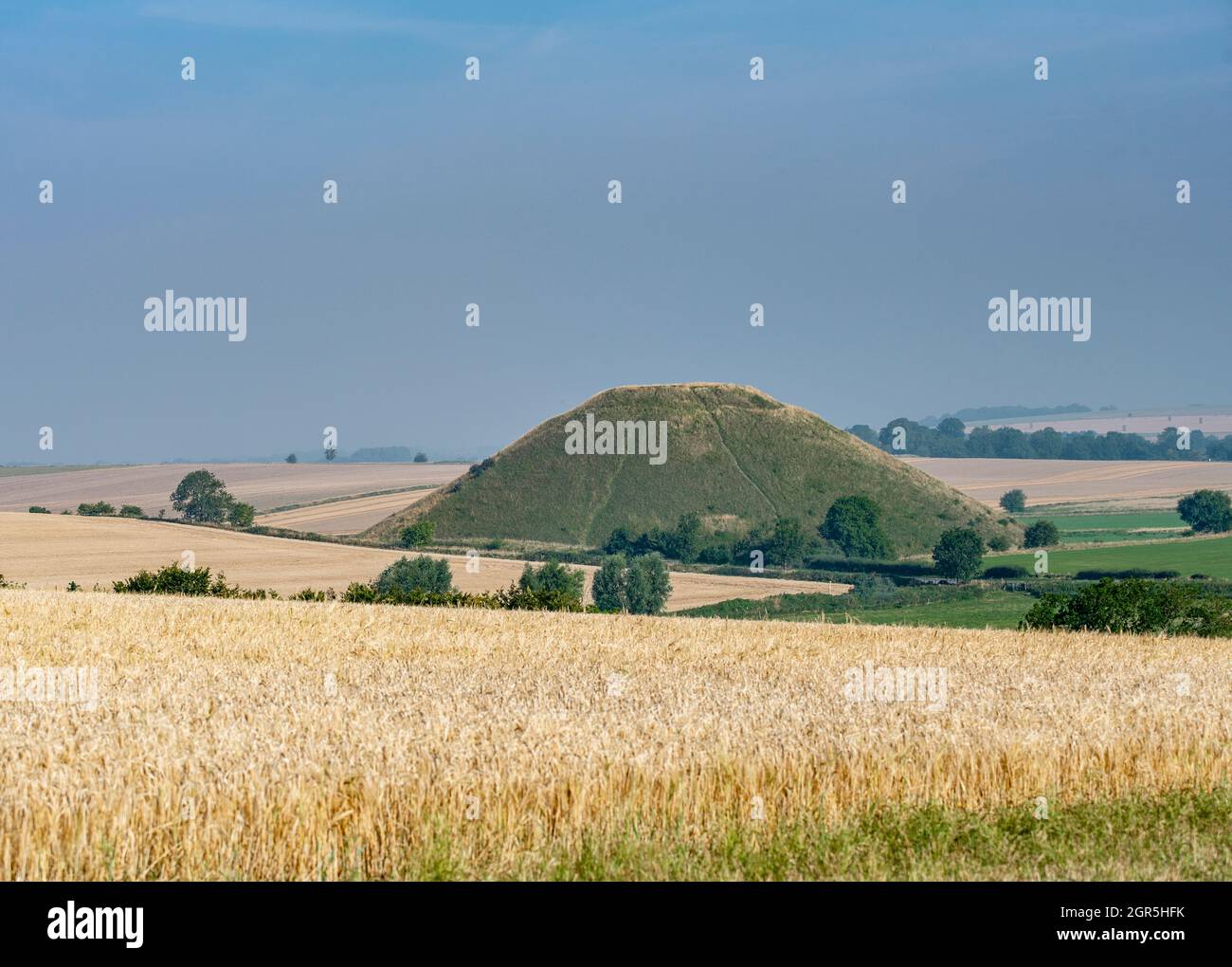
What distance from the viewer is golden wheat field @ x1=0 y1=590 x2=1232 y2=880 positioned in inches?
451

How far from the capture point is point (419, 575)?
101 meters

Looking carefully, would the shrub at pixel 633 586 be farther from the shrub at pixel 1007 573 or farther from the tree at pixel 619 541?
the tree at pixel 619 541

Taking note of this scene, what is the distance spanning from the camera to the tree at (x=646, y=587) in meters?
99.8

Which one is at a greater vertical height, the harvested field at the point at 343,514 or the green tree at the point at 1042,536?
the harvested field at the point at 343,514

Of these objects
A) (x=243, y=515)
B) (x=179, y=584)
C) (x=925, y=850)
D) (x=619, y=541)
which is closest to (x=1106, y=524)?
(x=619, y=541)

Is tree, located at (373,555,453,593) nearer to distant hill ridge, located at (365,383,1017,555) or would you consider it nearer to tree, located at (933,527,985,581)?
tree, located at (933,527,985,581)

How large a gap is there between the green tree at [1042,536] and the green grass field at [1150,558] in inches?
383

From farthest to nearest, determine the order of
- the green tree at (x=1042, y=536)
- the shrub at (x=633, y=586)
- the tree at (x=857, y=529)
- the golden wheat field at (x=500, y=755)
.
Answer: the tree at (x=857, y=529) → the green tree at (x=1042, y=536) → the shrub at (x=633, y=586) → the golden wheat field at (x=500, y=755)

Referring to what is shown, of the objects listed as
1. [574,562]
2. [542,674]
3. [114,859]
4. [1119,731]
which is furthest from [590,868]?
[574,562]

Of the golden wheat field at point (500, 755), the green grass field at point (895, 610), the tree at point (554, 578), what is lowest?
the green grass field at point (895, 610)

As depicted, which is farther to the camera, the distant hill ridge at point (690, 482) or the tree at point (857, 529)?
the distant hill ridge at point (690, 482)

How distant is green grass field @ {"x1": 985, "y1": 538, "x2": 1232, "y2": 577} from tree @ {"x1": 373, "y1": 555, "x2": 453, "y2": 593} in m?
52.3

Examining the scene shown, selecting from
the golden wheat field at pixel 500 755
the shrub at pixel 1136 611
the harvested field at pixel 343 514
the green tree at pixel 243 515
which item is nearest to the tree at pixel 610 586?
the harvested field at pixel 343 514

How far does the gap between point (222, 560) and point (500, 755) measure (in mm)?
91713
